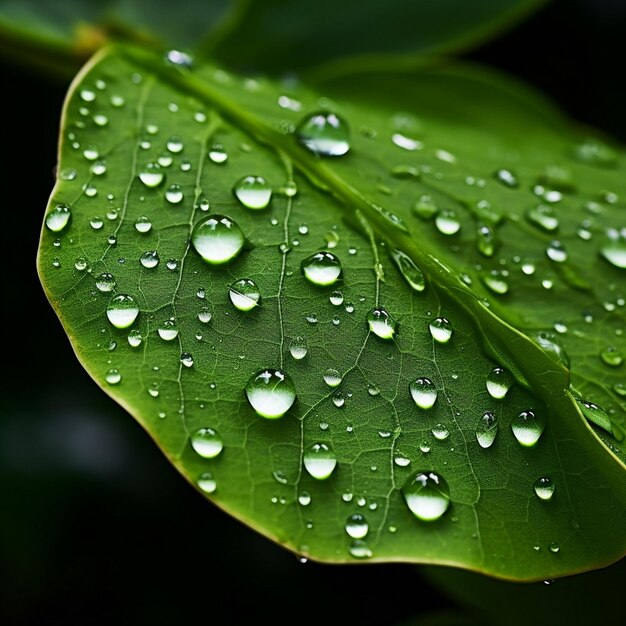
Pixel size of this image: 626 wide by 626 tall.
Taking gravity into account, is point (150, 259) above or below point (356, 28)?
below

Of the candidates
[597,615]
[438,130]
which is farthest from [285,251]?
[597,615]

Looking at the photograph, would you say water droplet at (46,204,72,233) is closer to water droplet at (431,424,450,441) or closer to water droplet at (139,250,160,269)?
water droplet at (139,250,160,269)

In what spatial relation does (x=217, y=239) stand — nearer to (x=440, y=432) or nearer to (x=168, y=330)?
(x=168, y=330)

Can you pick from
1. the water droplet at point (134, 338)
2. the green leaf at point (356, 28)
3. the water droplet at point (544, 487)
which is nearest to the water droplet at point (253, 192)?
the water droplet at point (134, 338)

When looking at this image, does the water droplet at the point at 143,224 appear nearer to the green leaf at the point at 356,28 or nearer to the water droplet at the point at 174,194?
the water droplet at the point at 174,194

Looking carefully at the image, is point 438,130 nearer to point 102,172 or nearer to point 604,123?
point 102,172

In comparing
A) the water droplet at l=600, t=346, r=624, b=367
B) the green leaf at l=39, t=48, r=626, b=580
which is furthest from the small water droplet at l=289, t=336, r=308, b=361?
the water droplet at l=600, t=346, r=624, b=367

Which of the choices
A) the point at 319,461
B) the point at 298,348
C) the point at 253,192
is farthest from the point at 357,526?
the point at 253,192
